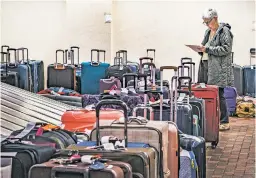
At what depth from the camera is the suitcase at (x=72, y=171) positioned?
7.36 ft

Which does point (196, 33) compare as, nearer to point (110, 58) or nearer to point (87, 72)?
point (110, 58)

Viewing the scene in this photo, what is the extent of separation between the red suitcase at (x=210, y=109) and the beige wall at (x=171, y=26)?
4.94m

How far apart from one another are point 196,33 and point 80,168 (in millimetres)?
9250

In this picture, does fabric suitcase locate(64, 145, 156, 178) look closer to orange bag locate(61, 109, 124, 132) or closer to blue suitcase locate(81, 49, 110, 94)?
orange bag locate(61, 109, 124, 132)

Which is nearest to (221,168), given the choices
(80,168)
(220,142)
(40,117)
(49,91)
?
(220,142)

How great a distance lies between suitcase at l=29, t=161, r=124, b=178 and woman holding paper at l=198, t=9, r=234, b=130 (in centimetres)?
485

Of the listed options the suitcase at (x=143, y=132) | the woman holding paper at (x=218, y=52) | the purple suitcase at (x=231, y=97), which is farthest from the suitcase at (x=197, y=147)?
the purple suitcase at (x=231, y=97)

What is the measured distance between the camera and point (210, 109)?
619 cm

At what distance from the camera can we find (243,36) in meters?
11.0

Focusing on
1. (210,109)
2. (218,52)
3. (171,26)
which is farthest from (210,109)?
(171,26)

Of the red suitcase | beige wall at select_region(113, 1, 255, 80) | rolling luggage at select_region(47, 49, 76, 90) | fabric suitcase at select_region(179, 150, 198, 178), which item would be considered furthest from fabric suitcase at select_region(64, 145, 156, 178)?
beige wall at select_region(113, 1, 255, 80)

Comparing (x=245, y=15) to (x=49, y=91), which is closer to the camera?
(x=49, y=91)

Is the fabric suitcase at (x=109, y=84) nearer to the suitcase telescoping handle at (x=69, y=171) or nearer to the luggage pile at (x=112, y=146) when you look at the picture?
the luggage pile at (x=112, y=146)

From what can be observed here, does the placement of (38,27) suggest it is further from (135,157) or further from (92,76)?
(135,157)
